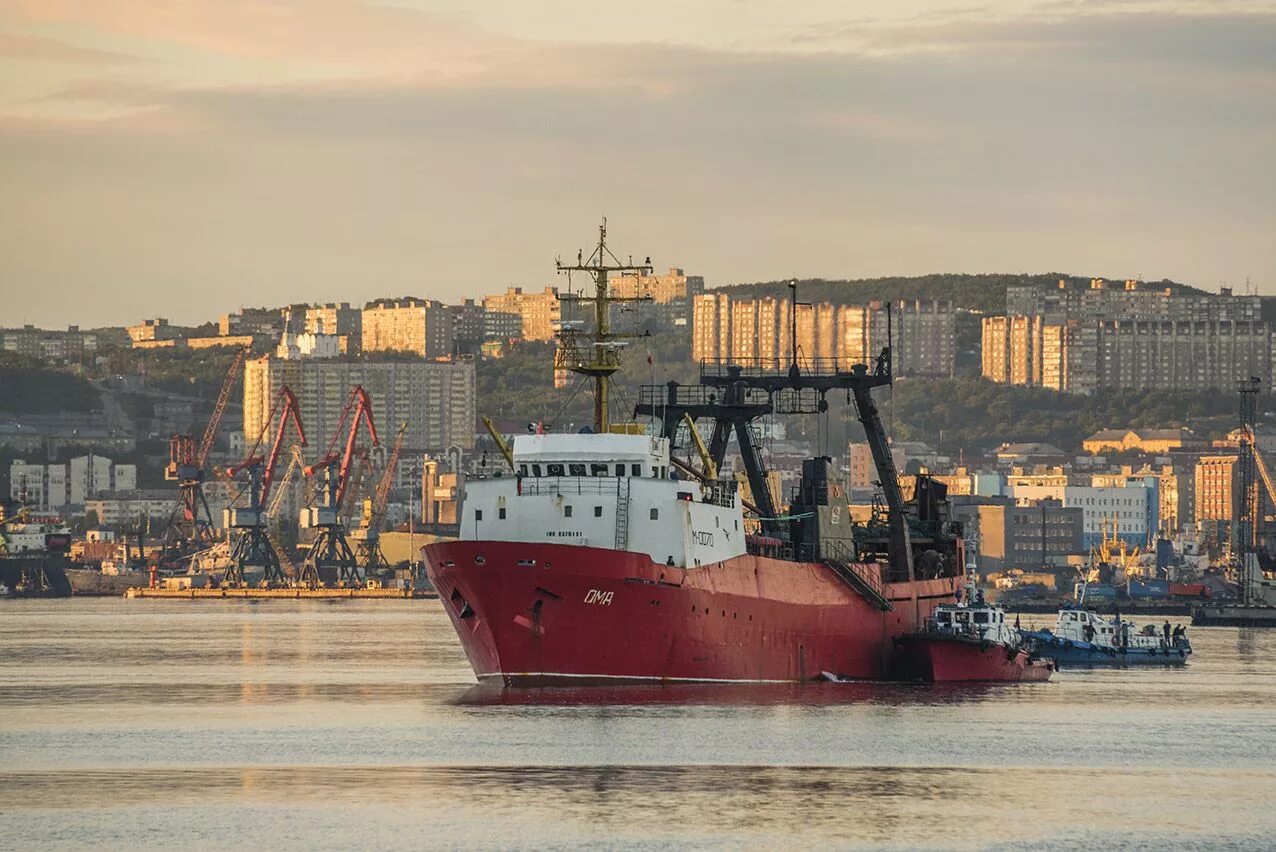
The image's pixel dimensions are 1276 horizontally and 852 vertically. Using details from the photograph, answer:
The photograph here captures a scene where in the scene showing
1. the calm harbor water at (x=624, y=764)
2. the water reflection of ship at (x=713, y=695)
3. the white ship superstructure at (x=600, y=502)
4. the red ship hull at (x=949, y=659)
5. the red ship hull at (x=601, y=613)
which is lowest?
the calm harbor water at (x=624, y=764)

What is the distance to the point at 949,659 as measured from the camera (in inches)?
3329

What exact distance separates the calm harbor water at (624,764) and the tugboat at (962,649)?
1.31m

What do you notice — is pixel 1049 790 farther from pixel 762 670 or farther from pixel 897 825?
pixel 762 670

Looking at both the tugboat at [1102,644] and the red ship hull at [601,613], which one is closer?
the red ship hull at [601,613]

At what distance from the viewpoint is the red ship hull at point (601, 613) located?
69.2 m

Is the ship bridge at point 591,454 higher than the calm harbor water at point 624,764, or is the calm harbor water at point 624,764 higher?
the ship bridge at point 591,454

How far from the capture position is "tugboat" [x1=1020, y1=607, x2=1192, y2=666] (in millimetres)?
105812

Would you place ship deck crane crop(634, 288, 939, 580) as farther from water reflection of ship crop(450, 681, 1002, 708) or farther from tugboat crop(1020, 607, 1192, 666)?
tugboat crop(1020, 607, 1192, 666)

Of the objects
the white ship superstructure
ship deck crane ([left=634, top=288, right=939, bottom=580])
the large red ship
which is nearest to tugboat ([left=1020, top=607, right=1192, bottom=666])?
ship deck crane ([left=634, top=288, right=939, bottom=580])

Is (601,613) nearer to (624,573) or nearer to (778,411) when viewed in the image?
(624,573)

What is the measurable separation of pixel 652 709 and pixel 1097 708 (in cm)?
1741

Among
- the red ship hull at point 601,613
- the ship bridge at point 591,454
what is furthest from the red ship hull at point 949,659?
the ship bridge at point 591,454

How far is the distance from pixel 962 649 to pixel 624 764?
2776 centimetres

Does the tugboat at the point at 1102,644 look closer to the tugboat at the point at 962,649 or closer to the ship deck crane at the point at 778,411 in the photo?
the ship deck crane at the point at 778,411
